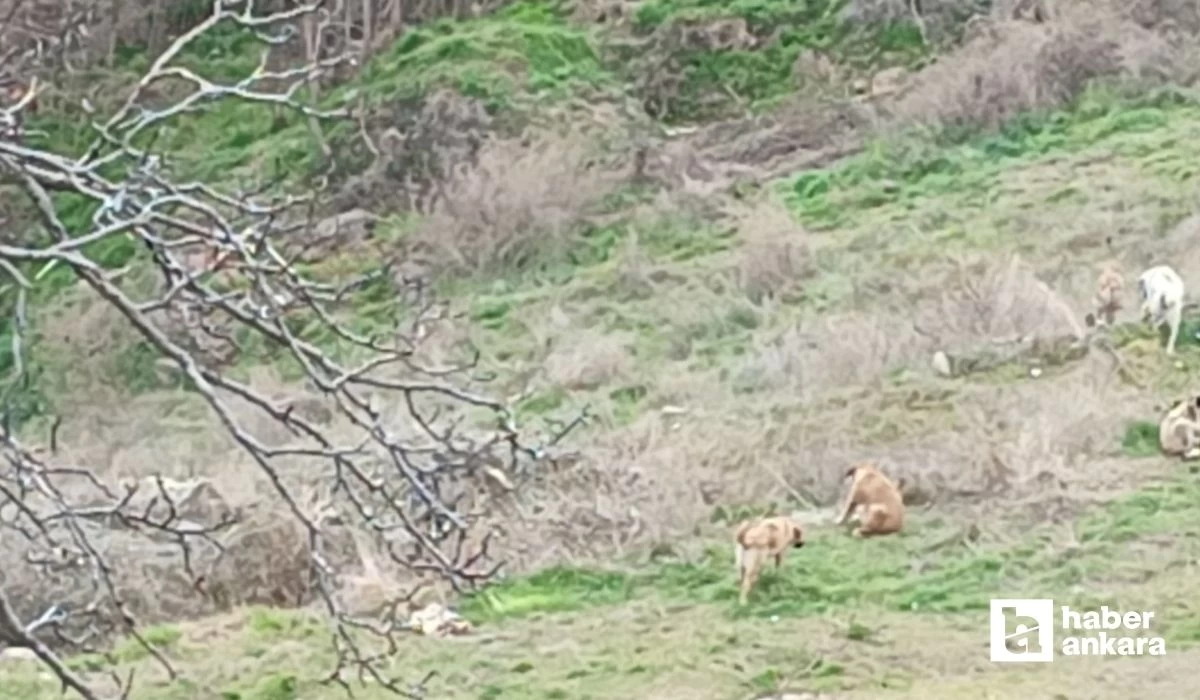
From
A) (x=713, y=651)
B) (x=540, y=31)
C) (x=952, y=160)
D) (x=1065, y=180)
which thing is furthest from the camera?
(x=540, y=31)

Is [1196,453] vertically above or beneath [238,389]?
beneath

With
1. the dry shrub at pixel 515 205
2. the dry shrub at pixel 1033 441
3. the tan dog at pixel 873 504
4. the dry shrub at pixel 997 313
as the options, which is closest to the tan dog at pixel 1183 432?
the dry shrub at pixel 1033 441

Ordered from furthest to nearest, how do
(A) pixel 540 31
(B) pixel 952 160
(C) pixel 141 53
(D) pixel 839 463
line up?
(C) pixel 141 53, (A) pixel 540 31, (B) pixel 952 160, (D) pixel 839 463

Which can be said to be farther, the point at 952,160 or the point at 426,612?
the point at 952,160

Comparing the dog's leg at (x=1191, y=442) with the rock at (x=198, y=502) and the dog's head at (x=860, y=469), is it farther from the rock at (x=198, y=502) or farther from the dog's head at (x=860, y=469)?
the rock at (x=198, y=502)

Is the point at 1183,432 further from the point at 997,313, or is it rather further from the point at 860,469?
the point at 997,313

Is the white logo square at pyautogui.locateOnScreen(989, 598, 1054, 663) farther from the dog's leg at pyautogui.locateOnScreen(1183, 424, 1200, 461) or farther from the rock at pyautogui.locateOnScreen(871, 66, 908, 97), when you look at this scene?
the rock at pyautogui.locateOnScreen(871, 66, 908, 97)

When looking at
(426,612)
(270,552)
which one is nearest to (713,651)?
(426,612)

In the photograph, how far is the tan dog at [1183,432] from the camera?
4.86 metres

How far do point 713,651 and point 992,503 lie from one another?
1.07 m

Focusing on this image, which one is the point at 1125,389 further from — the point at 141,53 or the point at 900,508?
the point at 141,53

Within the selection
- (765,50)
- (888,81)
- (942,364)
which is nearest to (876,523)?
(942,364)

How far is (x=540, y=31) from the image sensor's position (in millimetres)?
10898

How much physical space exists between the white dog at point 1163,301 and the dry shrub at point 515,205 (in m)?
3.43
